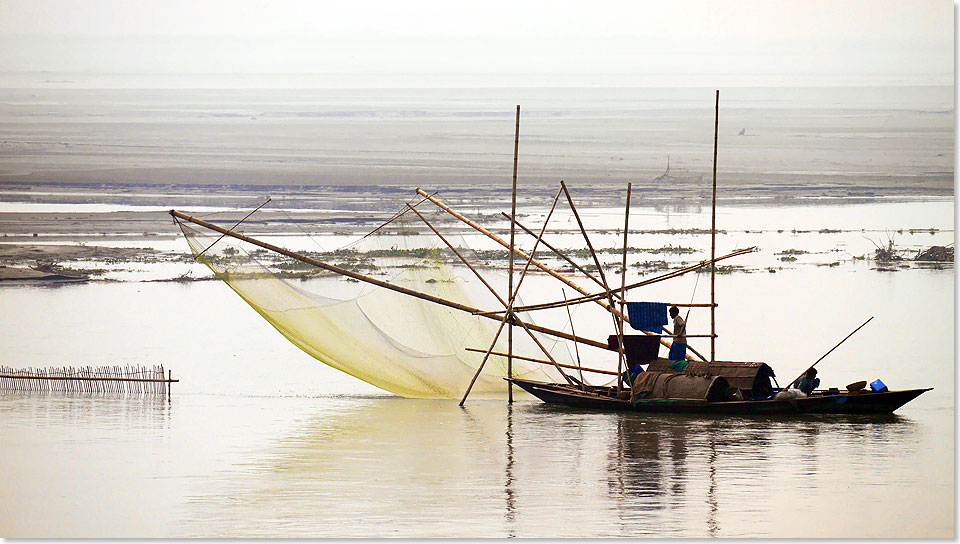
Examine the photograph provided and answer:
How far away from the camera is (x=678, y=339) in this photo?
32.3 ft

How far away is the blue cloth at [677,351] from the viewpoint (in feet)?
32.6

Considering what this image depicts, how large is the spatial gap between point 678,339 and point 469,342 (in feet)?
5.61

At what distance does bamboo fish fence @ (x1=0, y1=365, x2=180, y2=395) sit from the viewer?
10.9 meters

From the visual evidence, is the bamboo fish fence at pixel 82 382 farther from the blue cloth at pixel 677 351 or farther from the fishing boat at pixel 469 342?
the blue cloth at pixel 677 351

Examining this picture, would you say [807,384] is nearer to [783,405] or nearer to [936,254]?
[783,405]

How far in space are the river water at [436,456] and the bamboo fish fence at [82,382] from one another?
0.51ft

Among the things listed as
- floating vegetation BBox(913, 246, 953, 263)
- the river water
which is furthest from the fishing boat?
floating vegetation BBox(913, 246, 953, 263)

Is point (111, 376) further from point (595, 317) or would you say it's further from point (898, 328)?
point (898, 328)

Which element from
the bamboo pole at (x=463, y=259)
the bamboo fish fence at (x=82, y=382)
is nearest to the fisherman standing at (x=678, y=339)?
the bamboo pole at (x=463, y=259)

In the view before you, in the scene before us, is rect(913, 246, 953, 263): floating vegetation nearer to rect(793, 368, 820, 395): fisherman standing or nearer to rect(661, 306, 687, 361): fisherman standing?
rect(793, 368, 820, 395): fisherman standing

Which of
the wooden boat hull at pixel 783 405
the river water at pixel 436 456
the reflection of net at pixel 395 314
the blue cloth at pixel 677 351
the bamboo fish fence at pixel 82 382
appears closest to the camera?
the river water at pixel 436 456

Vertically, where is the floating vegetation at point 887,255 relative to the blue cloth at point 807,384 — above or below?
above

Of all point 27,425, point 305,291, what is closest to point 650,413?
point 305,291

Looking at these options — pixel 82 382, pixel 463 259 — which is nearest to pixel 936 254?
pixel 463 259
